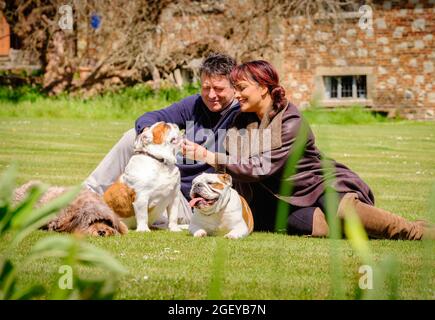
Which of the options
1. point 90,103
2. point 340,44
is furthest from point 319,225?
point 340,44

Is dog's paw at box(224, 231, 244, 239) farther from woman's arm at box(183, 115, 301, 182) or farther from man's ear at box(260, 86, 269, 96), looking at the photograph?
man's ear at box(260, 86, 269, 96)

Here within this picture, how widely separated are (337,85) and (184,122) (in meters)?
17.9

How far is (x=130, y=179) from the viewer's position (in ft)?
21.0

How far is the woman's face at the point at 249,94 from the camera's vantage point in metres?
6.10

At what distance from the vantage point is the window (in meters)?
24.2

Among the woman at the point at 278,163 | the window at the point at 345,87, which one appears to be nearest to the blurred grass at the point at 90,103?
the window at the point at 345,87

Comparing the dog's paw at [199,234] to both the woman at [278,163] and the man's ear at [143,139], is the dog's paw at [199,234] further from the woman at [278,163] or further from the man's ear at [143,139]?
the man's ear at [143,139]

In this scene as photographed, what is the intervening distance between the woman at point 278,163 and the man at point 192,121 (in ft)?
1.37

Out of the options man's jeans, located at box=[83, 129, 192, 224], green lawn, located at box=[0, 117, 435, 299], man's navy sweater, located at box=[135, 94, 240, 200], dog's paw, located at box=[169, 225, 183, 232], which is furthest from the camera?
man's jeans, located at box=[83, 129, 192, 224]

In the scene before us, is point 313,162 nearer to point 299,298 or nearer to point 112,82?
point 299,298

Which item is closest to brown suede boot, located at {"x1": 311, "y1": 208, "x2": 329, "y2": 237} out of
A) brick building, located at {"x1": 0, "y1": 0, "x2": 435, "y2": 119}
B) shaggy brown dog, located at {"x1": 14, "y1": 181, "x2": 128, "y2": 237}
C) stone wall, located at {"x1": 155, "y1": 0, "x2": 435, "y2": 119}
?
shaggy brown dog, located at {"x1": 14, "y1": 181, "x2": 128, "y2": 237}

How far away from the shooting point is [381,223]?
614 cm

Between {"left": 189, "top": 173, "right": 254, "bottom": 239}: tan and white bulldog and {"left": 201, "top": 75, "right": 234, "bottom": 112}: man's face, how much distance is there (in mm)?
920
